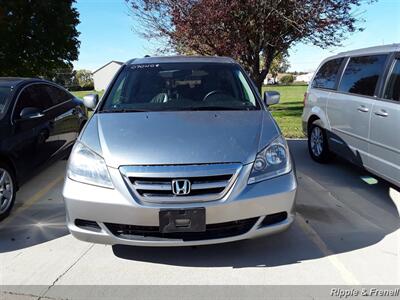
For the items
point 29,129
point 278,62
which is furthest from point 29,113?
point 278,62

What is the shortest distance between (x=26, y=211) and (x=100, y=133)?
1874mm

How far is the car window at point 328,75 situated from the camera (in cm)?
629

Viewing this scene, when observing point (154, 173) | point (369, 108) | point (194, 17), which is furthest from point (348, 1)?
point (154, 173)

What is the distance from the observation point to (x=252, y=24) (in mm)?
12664

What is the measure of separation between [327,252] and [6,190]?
339 cm

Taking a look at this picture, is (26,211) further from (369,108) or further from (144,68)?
(369,108)

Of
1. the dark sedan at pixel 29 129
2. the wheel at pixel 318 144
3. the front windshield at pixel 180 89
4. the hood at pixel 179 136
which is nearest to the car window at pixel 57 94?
the dark sedan at pixel 29 129

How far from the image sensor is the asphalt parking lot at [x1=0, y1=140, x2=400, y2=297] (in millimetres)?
3172

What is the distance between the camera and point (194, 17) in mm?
12688

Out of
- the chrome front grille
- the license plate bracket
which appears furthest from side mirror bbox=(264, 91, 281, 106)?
the license plate bracket

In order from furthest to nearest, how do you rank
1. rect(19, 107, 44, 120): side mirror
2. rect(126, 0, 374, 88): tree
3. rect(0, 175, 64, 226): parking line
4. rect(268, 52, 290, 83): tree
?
rect(268, 52, 290, 83): tree, rect(126, 0, 374, 88): tree, rect(19, 107, 44, 120): side mirror, rect(0, 175, 64, 226): parking line

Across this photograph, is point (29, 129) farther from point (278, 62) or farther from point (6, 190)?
point (278, 62)

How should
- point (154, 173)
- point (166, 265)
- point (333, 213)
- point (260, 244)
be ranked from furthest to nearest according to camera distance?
point (333, 213) → point (260, 244) → point (166, 265) → point (154, 173)

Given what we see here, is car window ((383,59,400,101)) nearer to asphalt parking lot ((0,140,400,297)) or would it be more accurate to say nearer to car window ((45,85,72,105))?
asphalt parking lot ((0,140,400,297))
